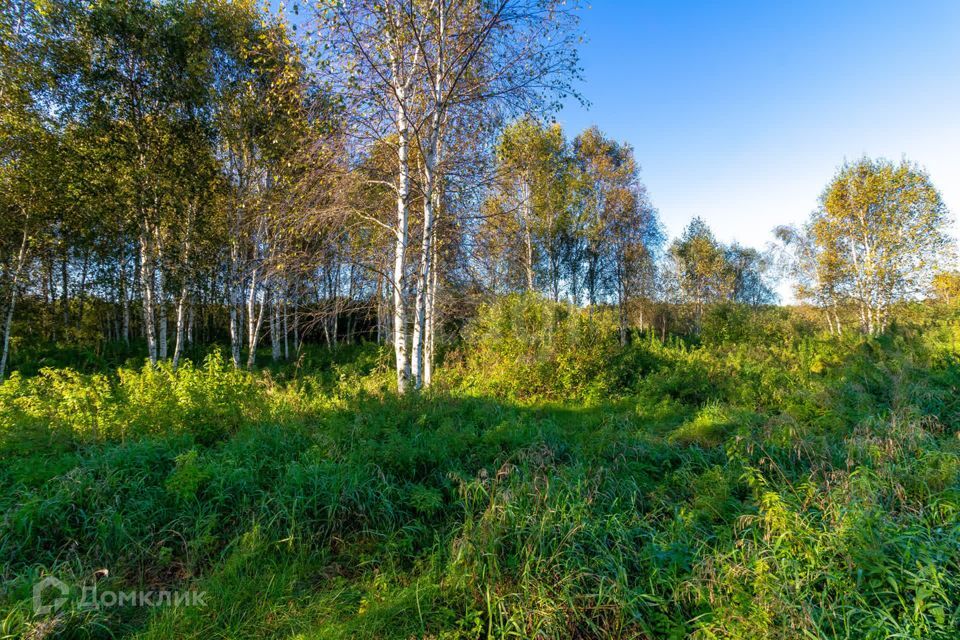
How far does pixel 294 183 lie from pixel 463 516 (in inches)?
297

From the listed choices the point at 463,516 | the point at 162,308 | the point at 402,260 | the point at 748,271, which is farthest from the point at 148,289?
the point at 748,271

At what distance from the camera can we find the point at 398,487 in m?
4.04

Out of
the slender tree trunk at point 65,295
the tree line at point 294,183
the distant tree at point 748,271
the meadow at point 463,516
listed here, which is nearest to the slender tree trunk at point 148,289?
the tree line at point 294,183

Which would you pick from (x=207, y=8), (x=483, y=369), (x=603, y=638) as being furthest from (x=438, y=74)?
(x=207, y=8)

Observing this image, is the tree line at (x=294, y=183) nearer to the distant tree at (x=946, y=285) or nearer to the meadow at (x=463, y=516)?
the distant tree at (x=946, y=285)

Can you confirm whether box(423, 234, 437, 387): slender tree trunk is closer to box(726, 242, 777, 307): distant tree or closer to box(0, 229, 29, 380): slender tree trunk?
box(0, 229, 29, 380): slender tree trunk

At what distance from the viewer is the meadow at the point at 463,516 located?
2.45m

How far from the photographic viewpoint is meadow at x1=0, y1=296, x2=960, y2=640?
2445 mm

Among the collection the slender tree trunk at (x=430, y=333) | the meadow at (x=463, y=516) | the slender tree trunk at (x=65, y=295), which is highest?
the slender tree trunk at (x=65, y=295)

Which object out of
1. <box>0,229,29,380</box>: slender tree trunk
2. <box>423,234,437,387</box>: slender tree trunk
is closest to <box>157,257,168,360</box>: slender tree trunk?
<box>0,229,29,380</box>: slender tree trunk

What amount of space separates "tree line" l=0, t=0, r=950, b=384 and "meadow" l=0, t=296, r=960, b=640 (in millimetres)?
2900

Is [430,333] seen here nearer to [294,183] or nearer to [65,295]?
[294,183]

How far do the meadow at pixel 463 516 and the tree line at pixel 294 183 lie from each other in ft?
9.52

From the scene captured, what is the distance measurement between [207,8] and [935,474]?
1930 centimetres
